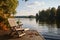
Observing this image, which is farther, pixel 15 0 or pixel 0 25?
pixel 15 0

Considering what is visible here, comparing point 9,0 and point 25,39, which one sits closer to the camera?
point 25,39

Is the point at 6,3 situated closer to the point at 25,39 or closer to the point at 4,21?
the point at 4,21

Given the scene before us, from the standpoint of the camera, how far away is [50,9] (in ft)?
315

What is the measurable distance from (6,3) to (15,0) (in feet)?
4.36

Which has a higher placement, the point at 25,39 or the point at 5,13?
the point at 5,13

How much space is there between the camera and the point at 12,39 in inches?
400

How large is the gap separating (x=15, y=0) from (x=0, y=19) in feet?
8.76

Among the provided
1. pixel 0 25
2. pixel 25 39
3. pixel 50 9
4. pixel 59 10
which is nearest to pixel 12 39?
pixel 25 39

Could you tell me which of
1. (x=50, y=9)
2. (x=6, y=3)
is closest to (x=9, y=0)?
(x=6, y=3)

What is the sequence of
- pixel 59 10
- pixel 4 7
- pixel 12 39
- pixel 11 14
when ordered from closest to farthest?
pixel 12 39
pixel 4 7
pixel 11 14
pixel 59 10

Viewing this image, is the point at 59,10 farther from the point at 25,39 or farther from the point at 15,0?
the point at 25,39

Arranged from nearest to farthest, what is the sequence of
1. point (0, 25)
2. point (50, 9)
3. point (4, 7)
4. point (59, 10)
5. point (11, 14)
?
point (0, 25)
point (4, 7)
point (11, 14)
point (59, 10)
point (50, 9)

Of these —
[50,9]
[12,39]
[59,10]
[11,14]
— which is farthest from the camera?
[50,9]

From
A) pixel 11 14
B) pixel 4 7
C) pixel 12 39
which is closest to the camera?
pixel 12 39
